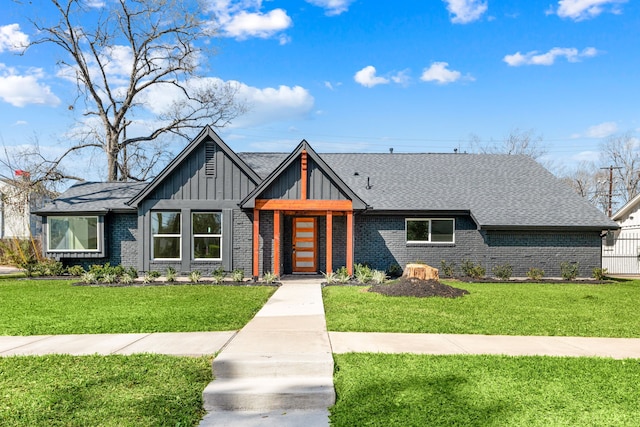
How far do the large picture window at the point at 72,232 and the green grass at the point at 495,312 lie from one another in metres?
10.2

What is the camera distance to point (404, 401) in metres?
4.42

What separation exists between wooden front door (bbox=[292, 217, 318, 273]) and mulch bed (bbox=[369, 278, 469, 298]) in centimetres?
543

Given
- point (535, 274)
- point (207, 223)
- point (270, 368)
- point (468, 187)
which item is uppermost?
point (468, 187)

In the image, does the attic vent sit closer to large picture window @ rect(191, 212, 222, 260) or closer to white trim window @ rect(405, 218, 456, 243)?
large picture window @ rect(191, 212, 222, 260)

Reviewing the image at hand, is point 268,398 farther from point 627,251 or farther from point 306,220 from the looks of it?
point 627,251

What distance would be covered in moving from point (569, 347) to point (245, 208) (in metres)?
10.8

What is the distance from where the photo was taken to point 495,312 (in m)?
9.31

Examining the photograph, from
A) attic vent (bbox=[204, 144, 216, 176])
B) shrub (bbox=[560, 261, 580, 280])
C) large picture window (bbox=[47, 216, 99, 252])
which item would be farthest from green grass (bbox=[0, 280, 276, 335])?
shrub (bbox=[560, 261, 580, 280])

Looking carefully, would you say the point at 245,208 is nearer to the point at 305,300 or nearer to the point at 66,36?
the point at 305,300

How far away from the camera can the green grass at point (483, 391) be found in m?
4.10

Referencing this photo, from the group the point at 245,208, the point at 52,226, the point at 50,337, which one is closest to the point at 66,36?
the point at 52,226

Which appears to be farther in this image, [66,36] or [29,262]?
[66,36]

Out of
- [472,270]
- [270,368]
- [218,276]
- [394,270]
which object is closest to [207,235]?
[218,276]

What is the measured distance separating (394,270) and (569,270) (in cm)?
648
